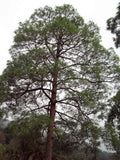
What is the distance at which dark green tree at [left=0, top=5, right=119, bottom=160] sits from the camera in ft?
14.5

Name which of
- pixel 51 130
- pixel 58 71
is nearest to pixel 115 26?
pixel 58 71

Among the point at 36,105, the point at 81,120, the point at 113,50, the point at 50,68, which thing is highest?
the point at 113,50

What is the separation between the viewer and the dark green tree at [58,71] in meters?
4.41

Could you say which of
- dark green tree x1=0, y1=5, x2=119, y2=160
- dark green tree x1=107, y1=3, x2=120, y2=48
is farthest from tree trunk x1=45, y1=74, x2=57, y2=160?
dark green tree x1=107, y1=3, x2=120, y2=48

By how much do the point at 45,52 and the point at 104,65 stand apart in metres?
2.16

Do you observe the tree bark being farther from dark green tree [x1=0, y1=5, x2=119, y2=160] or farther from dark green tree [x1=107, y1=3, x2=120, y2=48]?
dark green tree [x1=107, y1=3, x2=120, y2=48]

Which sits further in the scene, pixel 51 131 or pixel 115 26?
pixel 115 26

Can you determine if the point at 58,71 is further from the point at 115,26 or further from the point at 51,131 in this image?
the point at 115,26

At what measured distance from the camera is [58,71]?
427cm

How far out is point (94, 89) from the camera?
16.5ft

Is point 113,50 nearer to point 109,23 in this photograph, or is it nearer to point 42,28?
point 109,23

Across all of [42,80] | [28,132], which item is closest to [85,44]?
[42,80]

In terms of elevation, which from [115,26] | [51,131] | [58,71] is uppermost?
[115,26]

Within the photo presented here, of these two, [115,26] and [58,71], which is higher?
[115,26]
